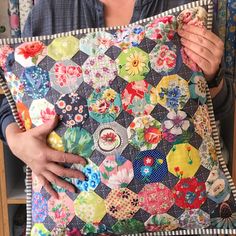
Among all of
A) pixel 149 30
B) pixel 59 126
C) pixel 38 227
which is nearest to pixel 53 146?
pixel 59 126

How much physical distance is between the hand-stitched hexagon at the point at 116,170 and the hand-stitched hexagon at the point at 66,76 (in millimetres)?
144

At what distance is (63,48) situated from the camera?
0.83 m

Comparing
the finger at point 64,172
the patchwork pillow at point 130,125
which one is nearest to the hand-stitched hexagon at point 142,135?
the patchwork pillow at point 130,125

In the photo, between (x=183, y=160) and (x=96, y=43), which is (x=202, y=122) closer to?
(x=183, y=160)

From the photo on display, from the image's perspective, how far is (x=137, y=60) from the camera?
816 millimetres

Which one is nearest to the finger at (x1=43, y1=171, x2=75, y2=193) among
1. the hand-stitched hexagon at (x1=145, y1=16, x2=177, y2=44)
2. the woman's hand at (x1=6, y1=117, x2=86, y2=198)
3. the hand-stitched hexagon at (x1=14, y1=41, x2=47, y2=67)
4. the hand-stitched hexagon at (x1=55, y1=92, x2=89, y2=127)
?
the woman's hand at (x1=6, y1=117, x2=86, y2=198)

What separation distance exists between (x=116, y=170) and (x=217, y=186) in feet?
0.62

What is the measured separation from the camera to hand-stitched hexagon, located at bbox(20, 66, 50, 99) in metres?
0.83

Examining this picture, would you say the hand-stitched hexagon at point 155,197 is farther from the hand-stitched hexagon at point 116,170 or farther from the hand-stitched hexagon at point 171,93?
the hand-stitched hexagon at point 171,93

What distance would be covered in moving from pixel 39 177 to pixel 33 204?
2.4 inches

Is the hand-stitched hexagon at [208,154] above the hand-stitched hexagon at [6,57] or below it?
below

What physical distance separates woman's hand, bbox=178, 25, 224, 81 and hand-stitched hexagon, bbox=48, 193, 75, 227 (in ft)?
1.14

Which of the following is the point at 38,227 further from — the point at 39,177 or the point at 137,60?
the point at 137,60

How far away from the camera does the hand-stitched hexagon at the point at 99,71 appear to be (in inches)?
32.0
